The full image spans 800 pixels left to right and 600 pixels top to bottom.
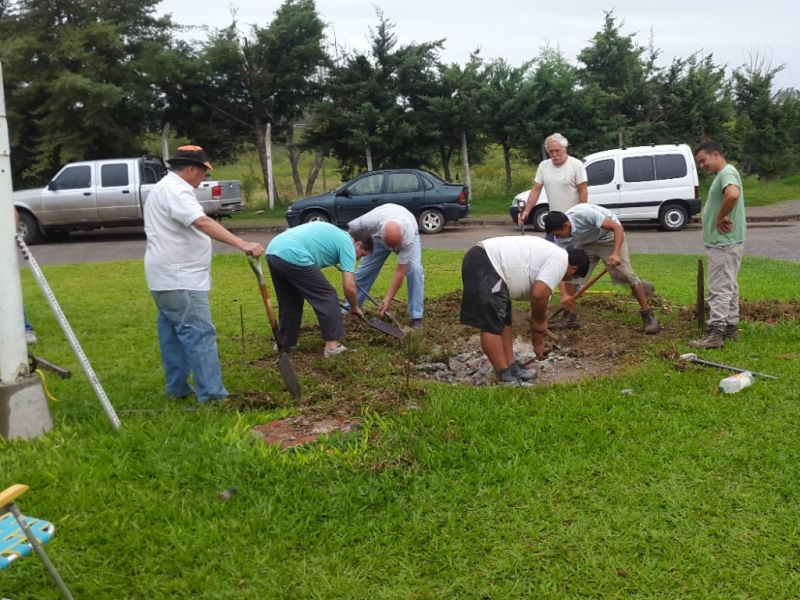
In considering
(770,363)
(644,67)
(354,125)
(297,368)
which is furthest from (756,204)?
(297,368)

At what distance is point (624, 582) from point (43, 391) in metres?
3.43

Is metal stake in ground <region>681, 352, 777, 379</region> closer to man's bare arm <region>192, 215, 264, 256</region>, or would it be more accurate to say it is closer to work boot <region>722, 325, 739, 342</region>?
work boot <region>722, 325, 739, 342</region>

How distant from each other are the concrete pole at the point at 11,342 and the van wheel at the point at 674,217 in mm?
13981

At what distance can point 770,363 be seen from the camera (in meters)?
5.53

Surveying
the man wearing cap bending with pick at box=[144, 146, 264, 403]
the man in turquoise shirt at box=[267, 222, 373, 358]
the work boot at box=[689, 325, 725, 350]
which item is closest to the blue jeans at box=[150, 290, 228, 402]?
the man wearing cap bending with pick at box=[144, 146, 264, 403]

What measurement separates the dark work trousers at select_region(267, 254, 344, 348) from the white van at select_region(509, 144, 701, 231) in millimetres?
10044

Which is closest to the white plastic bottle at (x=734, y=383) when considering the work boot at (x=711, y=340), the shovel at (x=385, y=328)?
the work boot at (x=711, y=340)

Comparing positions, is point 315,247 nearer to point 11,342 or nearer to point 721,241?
point 11,342

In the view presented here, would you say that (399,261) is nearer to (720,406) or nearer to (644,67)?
(720,406)

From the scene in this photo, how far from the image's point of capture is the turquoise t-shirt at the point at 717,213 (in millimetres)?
5792

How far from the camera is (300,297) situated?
20.6 ft

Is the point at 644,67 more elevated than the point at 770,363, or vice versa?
the point at 644,67

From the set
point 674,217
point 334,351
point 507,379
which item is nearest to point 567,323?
point 507,379

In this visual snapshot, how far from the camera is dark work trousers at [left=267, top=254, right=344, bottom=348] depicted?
589 cm
